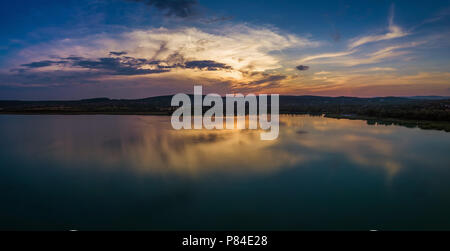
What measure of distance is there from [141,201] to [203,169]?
2666 millimetres

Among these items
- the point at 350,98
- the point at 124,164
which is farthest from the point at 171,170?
the point at 350,98

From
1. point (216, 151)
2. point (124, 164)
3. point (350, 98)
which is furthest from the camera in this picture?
point (350, 98)

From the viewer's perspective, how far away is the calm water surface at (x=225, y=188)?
4.21 meters

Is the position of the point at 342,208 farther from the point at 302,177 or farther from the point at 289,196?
the point at 302,177

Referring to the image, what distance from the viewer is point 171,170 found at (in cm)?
737

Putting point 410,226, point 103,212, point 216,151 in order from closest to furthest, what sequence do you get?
point 410,226
point 103,212
point 216,151

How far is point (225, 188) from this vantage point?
5.76m

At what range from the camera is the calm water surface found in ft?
13.8

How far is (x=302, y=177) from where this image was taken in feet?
21.9

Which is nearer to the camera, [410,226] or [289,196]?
[410,226]
